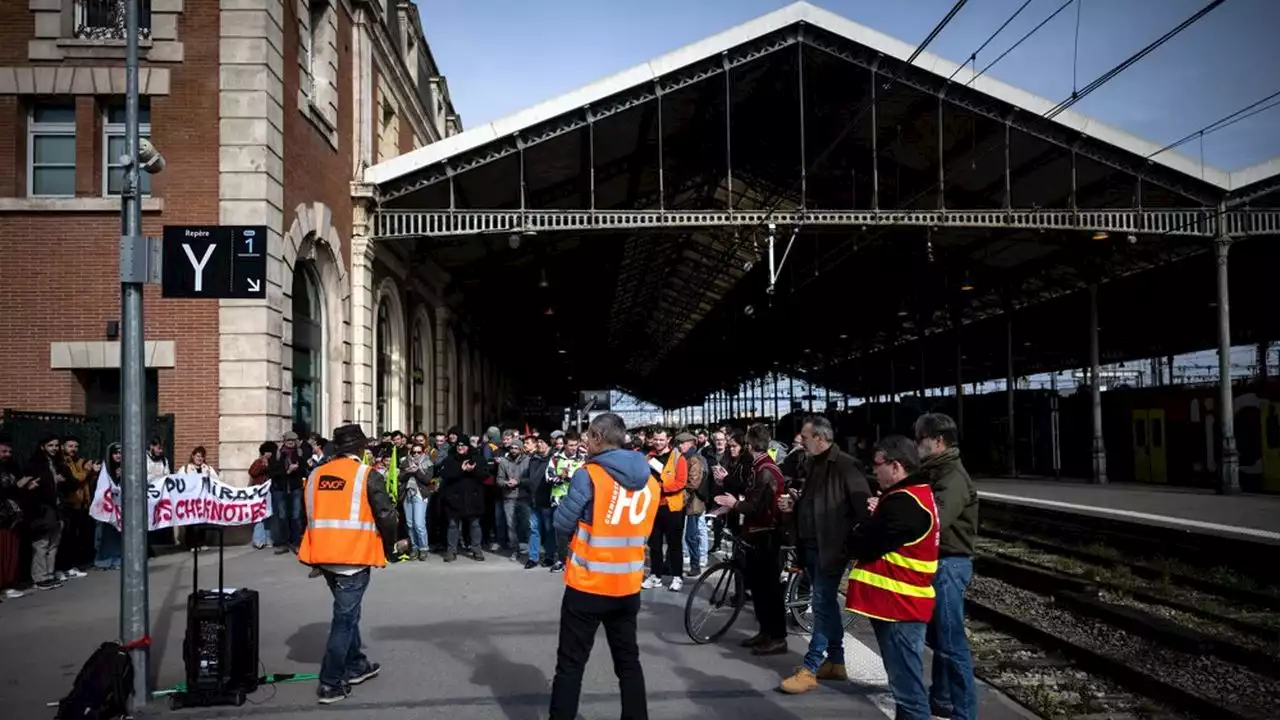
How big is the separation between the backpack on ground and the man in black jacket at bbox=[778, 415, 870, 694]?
14.3 feet

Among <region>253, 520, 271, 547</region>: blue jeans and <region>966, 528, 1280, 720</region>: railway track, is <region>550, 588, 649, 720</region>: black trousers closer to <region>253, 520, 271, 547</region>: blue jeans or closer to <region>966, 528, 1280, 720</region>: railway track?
<region>966, 528, 1280, 720</region>: railway track

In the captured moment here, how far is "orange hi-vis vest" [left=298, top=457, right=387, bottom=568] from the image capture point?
686 centimetres

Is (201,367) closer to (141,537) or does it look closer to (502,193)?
(141,537)

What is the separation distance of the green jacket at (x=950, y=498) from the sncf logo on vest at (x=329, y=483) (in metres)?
3.87

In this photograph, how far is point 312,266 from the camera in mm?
19453

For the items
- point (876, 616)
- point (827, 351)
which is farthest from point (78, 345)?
point (827, 351)

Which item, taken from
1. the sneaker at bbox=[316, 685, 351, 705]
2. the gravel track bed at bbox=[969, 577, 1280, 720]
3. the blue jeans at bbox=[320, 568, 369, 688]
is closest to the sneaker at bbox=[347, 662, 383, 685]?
the sneaker at bbox=[316, 685, 351, 705]

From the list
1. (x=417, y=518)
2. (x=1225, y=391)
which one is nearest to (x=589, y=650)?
(x=417, y=518)

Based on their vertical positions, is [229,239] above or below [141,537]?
above

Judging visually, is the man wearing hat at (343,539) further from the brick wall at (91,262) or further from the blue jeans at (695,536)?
the brick wall at (91,262)

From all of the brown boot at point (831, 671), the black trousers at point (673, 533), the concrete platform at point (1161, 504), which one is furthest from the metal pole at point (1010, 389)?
the brown boot at point (831, 671)

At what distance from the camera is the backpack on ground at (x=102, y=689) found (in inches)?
234

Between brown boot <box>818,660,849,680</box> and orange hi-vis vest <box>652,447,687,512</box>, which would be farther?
orange hi-vis vest <box>652,447,687,512</box>

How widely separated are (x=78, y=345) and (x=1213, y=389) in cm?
2656
